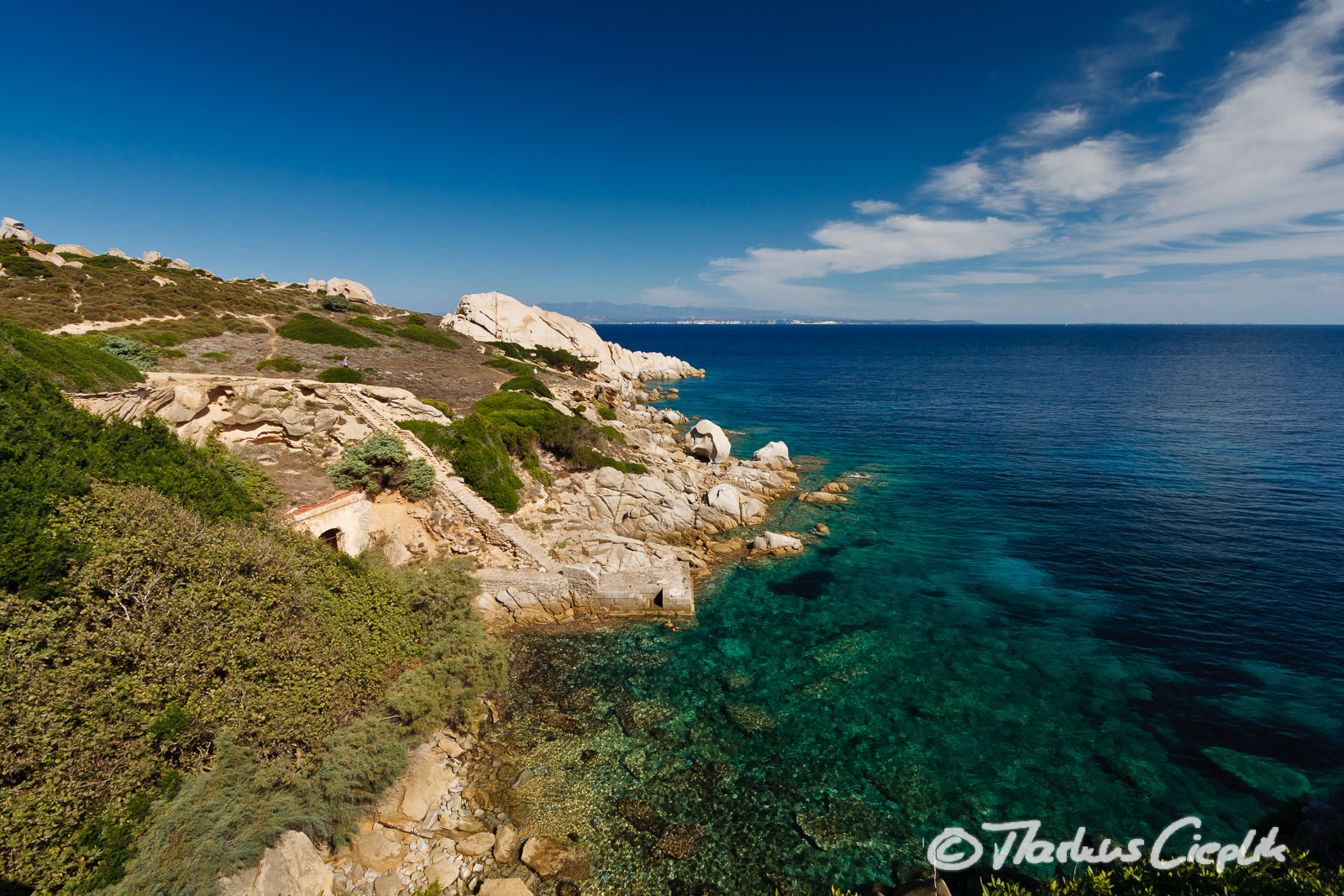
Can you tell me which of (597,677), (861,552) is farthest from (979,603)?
(597,677)

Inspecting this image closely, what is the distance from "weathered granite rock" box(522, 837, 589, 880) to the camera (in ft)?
32.5

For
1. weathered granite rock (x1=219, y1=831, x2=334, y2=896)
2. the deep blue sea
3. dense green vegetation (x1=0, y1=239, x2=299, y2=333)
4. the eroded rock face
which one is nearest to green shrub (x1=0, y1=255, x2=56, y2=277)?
dense green vegetation (x1=0, y1=239, x2=299, y2=333)

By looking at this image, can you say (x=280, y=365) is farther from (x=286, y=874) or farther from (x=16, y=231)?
(x=16, y=231)

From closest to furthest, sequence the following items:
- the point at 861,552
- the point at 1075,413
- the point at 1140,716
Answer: the point at 1140,716 → the point at 861,552 → the point at 1075,413

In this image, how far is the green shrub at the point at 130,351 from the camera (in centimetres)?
2111

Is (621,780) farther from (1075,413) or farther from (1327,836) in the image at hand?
(1075,413)

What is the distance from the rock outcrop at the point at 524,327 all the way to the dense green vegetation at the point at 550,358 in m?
4.25

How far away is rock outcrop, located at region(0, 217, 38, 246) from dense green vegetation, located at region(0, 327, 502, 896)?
52047mm

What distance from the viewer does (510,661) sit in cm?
1619

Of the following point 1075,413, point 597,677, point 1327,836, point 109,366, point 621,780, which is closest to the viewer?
point 1327,836

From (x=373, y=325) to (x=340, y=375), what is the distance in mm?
22730

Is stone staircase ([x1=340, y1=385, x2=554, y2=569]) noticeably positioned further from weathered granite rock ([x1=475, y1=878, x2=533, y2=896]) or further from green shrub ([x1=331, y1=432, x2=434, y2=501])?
weathered granite rock ([x1=475, y1=878, x2=533, y2=896])

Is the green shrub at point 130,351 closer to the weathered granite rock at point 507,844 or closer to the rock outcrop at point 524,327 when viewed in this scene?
the weathered granite rock at point 507,844

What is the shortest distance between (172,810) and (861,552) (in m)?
23.2
